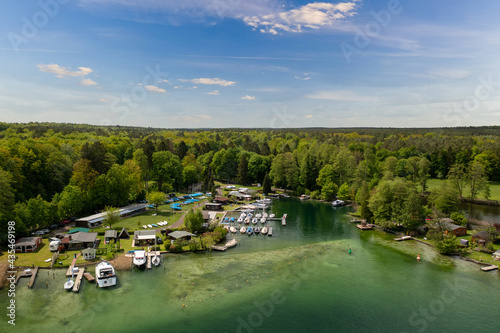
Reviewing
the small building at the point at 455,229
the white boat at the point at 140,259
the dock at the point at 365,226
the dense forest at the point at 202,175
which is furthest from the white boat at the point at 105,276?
the small building at the point at 455,229

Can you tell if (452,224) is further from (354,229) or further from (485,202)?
(485,202)

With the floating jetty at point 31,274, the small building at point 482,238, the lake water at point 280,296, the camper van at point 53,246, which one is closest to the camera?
the lake water at point 280,296

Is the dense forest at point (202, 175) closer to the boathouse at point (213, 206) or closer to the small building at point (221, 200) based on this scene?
the small building at point (221, 200)

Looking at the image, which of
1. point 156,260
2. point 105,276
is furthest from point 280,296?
point 105,276

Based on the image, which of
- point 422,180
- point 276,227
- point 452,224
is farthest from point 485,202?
point 276,227

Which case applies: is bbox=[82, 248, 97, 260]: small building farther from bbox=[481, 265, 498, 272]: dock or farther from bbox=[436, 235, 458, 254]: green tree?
bbox=[481, 265, 498, 272]: dock

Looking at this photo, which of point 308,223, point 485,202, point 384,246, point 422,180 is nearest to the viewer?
point 384,246
